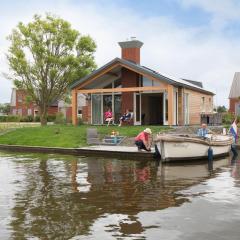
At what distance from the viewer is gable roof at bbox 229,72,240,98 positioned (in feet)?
199

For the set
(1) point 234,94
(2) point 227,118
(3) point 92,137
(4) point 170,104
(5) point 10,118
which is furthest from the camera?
(5) point 10,118

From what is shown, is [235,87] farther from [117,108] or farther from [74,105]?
[74,105]

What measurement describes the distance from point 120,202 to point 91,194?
1338 millimetres

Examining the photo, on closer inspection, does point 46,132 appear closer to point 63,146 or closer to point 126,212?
point 63,146

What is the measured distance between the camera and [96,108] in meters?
36.0

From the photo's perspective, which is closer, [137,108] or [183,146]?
[183,146]

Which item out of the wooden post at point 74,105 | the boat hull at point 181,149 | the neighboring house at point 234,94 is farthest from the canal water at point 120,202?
the neighboring house at point 234,94

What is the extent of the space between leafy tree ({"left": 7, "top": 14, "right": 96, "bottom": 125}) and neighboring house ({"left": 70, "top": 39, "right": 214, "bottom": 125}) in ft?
26.9

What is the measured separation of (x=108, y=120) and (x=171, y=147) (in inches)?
564

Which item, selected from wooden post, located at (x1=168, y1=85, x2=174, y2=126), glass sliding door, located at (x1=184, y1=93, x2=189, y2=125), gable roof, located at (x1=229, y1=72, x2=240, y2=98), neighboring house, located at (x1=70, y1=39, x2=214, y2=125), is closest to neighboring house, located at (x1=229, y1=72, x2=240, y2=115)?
gable roof, located at (x1=229, y1=72, x2=240, y2=98)

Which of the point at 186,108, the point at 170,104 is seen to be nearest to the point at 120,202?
the point at 170,104

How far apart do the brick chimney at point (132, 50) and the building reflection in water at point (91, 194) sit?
16741mm

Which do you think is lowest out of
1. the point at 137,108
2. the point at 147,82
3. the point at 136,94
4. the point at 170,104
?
the point at 137,108

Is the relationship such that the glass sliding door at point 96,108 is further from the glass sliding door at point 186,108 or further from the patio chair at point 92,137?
the patio chair at point 92,137
